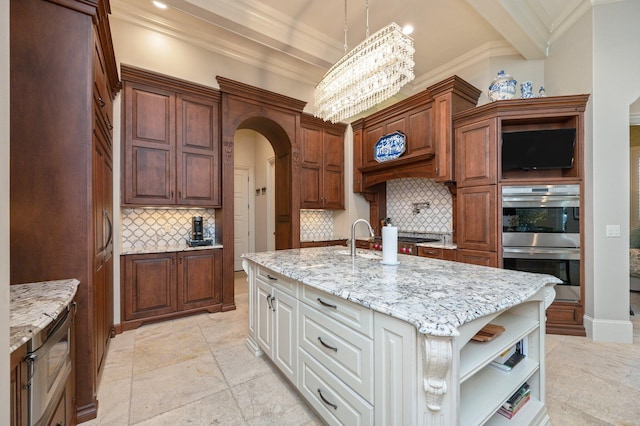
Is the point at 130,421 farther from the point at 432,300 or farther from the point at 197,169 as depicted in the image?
the point at 197,169

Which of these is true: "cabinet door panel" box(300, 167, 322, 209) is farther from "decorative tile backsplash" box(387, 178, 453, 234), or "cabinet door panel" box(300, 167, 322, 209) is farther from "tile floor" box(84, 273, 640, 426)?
"tile floor" box(84, 273, 640, 426)

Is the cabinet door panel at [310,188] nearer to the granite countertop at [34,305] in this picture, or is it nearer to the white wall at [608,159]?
the granite countertop at [34,305]

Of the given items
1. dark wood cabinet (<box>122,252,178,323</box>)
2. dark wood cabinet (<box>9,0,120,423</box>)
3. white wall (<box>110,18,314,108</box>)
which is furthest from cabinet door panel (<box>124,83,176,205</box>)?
dark wood cabinet (<box>9,0,120,423</box>)

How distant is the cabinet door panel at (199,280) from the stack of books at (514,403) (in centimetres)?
311

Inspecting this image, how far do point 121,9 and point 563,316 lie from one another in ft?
19.1

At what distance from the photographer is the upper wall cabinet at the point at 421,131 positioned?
11.5 feet

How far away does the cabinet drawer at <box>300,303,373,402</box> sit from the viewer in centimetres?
123

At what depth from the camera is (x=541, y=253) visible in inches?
119

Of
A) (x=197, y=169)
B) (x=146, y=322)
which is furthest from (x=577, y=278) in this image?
(x=146, y=322)

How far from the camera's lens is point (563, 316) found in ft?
9.65

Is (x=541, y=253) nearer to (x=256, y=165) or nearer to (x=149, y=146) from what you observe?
(x=149, y=146)

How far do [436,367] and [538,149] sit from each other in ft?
10.7

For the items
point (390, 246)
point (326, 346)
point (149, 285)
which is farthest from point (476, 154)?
point (149, 285)

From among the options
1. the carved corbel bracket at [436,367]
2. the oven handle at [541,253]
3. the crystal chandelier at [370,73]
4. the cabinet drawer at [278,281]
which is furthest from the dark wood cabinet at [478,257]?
the carved corbel bracket at [436,367]
